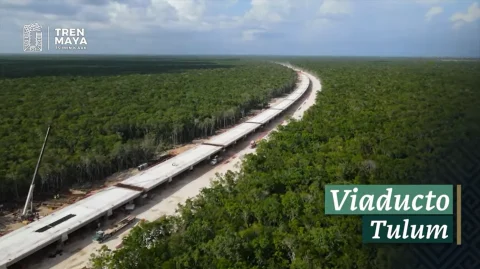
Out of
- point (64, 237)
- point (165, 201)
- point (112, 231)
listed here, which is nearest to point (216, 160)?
point (165, 201)

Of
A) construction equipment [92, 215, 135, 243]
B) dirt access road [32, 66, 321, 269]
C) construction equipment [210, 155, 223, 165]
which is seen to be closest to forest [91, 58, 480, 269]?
dirt access road [32, 66, 321, 269]

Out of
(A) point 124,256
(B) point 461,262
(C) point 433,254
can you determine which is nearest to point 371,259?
(C) point 433,254

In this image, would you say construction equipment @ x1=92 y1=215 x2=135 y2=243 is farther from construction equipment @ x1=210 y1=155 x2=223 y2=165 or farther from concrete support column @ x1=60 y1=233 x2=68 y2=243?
construction equipment @ x1=210 y1=155 x2=223 y2=165

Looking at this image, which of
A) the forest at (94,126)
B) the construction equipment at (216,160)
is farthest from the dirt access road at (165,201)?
the forest at (94,126)

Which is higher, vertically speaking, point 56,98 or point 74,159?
point 56,98

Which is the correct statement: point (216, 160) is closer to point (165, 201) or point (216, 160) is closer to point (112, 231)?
point (165, 201)

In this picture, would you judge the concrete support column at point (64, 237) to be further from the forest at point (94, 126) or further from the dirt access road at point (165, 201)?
the forest at point (94, 126)

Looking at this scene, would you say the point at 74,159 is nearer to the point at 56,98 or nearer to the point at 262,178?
the point at 262,178
